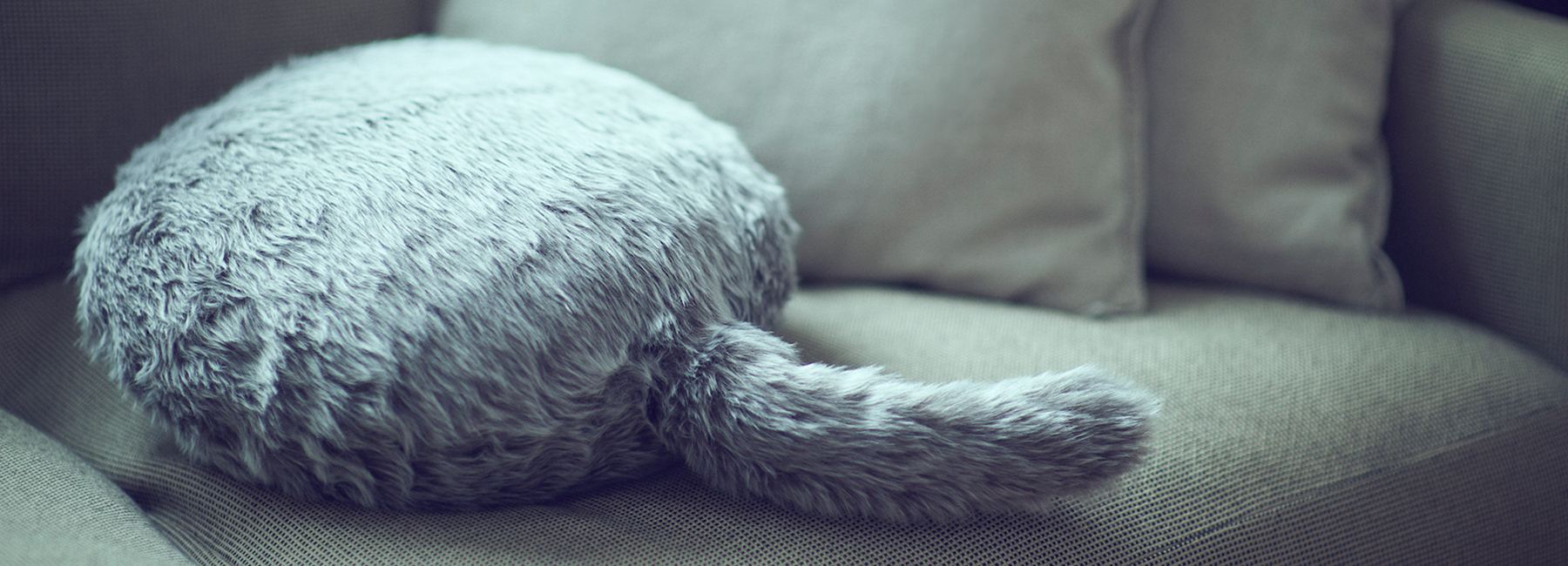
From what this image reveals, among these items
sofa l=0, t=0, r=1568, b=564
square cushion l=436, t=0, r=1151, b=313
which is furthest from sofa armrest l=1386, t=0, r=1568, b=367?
square cushion l=436, t=0, r=1151, b=313

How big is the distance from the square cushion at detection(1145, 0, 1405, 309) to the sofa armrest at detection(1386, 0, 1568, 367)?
5cm

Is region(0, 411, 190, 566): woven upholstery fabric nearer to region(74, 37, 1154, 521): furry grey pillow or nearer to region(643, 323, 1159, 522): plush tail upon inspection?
region(74, 37, 1154, 521): furry grey pillow

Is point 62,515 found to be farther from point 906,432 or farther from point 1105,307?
point 1105,307

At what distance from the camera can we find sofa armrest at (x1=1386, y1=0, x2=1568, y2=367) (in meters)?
0.70

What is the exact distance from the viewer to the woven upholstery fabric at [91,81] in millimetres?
667

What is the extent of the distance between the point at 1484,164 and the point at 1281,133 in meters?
0.18

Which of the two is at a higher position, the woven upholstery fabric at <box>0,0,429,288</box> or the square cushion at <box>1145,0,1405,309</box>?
the woven upholstery fabric at <box>0,0,429,288</box>

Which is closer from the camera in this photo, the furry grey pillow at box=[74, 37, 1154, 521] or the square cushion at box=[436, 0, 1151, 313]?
the furry grey pillow at box=[74, 37, 1154, 521]

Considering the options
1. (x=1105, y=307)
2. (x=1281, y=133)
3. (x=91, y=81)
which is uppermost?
(x=91, y=81)

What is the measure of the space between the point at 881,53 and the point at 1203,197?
0.33 meters

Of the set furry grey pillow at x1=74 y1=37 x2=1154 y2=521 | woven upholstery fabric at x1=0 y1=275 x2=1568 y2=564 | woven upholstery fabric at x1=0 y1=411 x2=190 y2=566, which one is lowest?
woven upholstery fabric at x1=0 y1=275 x2=1568 y2=564

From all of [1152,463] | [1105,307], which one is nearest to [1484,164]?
[1105,307]

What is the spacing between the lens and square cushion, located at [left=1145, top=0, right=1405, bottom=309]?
2.43ft

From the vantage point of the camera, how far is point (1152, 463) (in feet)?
1.81
